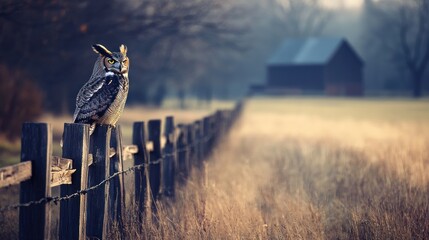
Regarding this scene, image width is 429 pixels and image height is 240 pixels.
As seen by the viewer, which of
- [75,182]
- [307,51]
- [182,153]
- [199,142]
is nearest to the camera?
[75,182]

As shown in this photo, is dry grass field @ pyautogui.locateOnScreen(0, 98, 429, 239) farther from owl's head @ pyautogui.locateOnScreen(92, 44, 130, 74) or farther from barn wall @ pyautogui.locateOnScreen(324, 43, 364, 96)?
barn wall @ pyautogui.locateOnScreen(324, 43, 364, 96)

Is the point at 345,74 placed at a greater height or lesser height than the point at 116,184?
greater

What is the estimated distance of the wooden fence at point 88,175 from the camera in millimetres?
3814

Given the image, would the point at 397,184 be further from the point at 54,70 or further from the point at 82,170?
the point at 54,70

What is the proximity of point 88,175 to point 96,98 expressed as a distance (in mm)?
914

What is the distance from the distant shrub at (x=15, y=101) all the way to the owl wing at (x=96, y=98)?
1094 cm

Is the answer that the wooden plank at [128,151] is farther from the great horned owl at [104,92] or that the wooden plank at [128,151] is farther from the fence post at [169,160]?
the fence post at [169,160]

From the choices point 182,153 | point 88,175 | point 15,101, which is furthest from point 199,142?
point 15,101

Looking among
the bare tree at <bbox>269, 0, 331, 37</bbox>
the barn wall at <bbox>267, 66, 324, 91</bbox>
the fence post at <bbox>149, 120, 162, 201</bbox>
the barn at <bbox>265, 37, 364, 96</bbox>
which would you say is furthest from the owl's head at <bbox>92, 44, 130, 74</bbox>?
the bare tree at <bbox>269, 0, 331, 37</bbox>

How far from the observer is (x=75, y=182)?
454 centimetres

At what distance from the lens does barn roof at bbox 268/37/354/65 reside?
6700 cm

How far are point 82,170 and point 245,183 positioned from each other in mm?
Answer: 4664

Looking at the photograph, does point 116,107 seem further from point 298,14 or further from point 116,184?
point 298,14

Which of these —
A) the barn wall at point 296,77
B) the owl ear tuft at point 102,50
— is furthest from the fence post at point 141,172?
the barn wall at point 296,77
